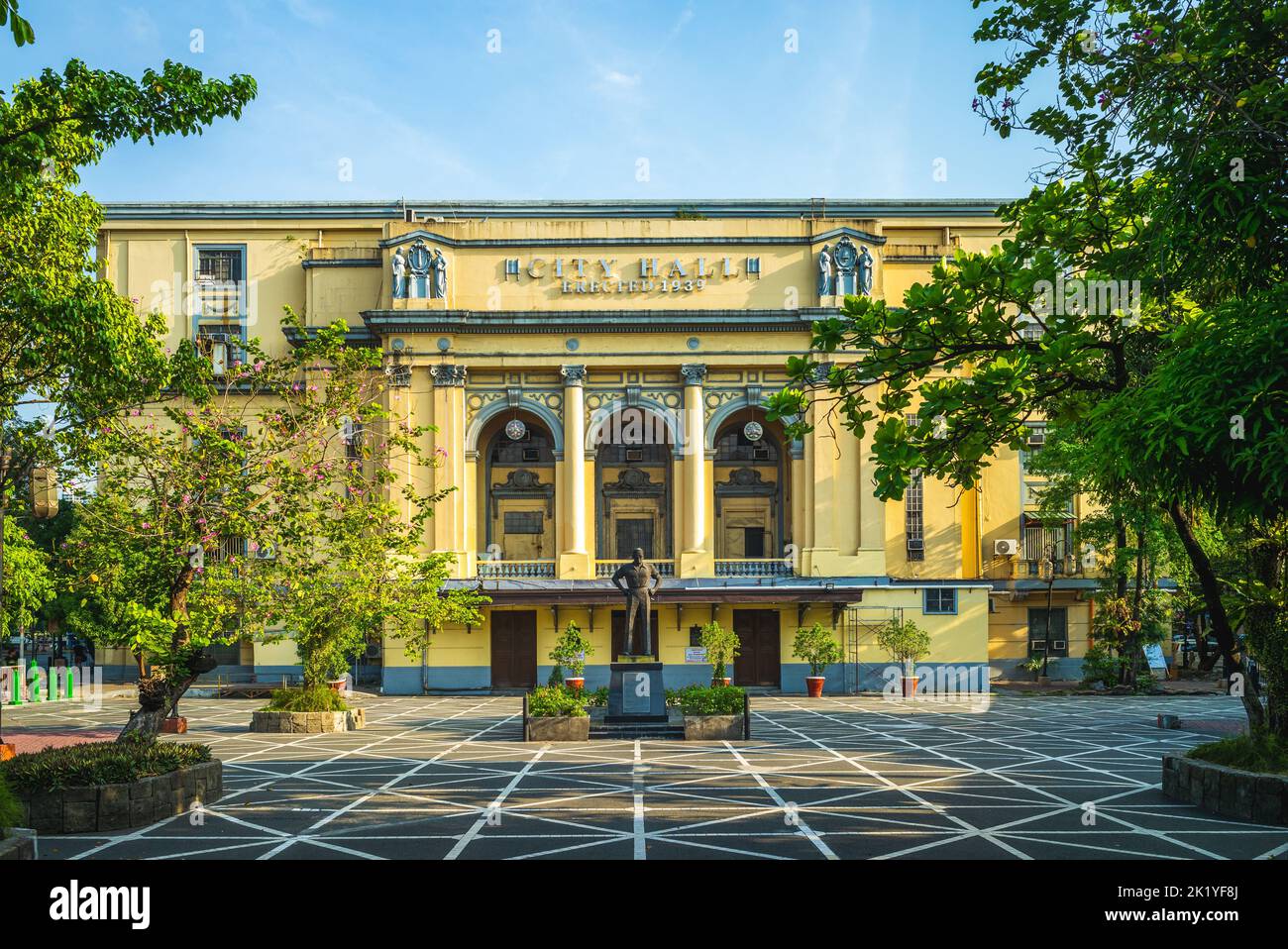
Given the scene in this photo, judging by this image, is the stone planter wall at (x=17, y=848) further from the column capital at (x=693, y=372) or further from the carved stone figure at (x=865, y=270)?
the carved stone figure at (x=865, y=270)

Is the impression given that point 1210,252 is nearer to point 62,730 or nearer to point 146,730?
point 146,730

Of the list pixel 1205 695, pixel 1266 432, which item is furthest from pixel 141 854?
pixel 1205 695

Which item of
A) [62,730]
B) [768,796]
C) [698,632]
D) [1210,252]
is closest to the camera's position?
[1210,252]

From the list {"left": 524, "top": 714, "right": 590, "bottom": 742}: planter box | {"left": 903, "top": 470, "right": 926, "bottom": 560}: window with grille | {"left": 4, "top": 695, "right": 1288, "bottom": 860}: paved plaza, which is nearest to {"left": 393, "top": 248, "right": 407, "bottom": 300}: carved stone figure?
{"left": 4, "top": 695, "right": 1288, "bottom": 860}: paved plaza

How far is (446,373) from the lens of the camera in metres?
37.4

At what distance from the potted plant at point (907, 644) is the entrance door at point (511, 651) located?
12121 mm

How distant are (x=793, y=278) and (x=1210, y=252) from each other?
28390 millimetres

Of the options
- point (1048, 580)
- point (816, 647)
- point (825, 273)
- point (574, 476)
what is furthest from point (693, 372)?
point (1048, 580)

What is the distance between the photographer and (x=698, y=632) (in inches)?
1470

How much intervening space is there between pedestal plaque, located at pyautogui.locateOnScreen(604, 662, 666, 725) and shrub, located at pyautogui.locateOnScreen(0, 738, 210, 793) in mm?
10285

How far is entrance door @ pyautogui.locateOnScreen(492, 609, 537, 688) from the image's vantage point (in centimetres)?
3747

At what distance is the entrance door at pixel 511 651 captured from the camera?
37.5m

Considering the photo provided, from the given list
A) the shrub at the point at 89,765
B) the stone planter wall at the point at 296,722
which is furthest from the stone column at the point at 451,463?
the shrub at the point at 89,765
